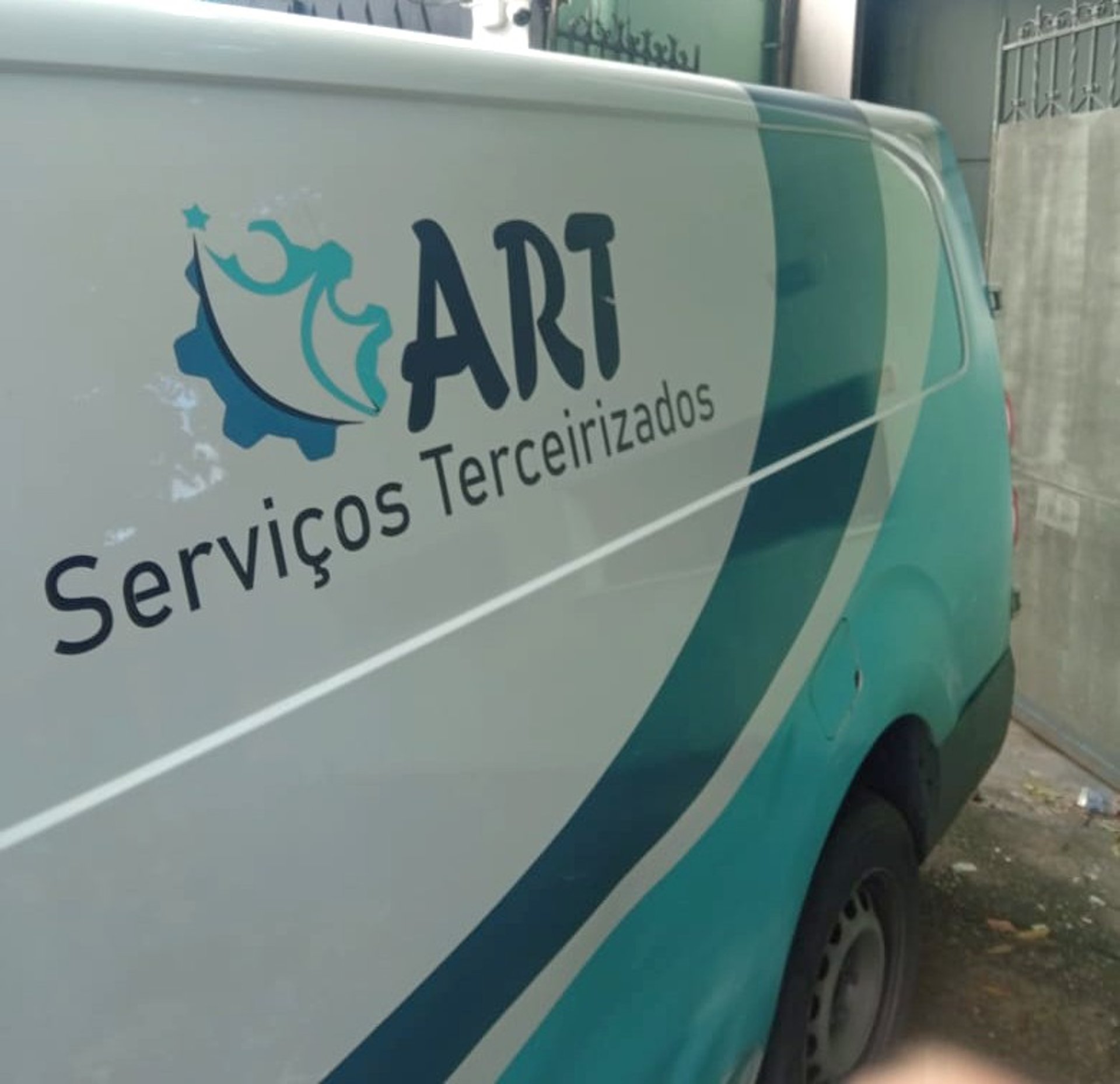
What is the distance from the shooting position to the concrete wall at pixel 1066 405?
4.52 m

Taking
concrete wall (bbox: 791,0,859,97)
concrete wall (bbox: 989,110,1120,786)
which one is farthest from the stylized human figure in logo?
concrete wall (bbox: 791,0,859,97)

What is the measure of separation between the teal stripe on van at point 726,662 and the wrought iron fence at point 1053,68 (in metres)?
2.31

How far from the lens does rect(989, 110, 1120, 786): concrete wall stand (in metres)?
4.52

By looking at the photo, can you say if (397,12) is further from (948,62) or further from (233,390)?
(233,390)

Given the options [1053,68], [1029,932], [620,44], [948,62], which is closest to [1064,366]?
[1053,68]

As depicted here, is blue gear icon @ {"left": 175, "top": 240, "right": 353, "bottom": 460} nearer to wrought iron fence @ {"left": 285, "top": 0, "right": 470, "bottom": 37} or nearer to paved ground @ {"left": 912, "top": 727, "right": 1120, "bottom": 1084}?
paved ground @ {"left": 912, "top": 727, "right": 1120, "bottom": 1084}

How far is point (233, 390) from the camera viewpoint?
129 cm

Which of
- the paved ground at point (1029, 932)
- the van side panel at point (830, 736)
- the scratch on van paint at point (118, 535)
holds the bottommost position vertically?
the paved ground at point (1029, 932)

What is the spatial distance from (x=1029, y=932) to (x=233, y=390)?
3363 millimetres

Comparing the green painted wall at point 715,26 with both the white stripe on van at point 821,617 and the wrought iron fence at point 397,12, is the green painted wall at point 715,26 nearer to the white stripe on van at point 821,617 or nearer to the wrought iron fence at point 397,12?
the wrought iron fence at point 397,12

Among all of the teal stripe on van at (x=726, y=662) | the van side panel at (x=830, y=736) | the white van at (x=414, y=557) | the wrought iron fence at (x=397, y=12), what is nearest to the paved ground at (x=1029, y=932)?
the van side panel at (x=830, y=736)

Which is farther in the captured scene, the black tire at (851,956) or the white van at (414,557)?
the black tire at (851,956)

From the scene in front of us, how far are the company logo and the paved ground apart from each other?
271 centimetres

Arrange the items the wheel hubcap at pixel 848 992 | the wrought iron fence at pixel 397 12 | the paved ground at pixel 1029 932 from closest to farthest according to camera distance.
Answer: the wheel hubcap at pixel 848 992 → the paved ground at pixel 1029 932 → the wrought iron fence at pixel 397 12
